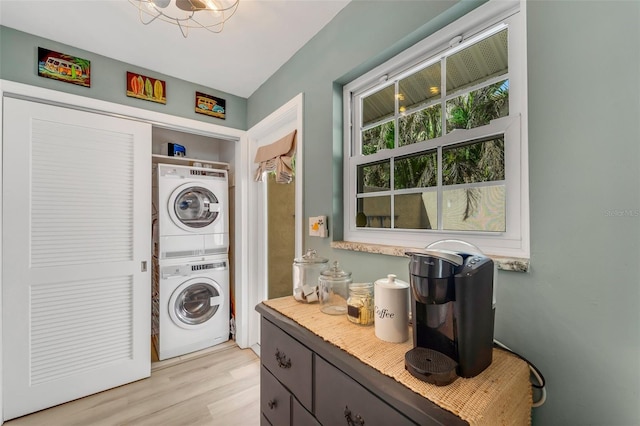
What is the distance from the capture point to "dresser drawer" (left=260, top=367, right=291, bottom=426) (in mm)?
1064

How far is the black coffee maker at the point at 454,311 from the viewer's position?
2.20ft

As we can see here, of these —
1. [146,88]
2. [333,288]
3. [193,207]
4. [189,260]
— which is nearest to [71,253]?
[189,260]

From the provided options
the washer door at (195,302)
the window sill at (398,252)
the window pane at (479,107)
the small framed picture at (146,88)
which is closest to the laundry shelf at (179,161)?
the small framed picture at (146,88)

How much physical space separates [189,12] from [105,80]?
1.03m

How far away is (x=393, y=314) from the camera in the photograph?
886 millimetres

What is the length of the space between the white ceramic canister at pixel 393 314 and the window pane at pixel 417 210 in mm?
438

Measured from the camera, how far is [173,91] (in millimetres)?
2326

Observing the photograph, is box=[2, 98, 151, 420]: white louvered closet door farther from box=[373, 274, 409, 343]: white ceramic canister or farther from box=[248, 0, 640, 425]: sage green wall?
box=[248, 0, 640, 425]: sage green wall

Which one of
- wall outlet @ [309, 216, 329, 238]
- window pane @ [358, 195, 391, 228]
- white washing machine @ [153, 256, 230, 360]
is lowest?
white washing machine @ [153, 256, 230, 360]

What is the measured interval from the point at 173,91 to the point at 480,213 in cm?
259

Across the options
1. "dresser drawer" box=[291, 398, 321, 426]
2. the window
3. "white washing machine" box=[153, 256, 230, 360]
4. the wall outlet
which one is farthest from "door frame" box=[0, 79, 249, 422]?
"dresser drawer" box=[291, 398, 321, 426]

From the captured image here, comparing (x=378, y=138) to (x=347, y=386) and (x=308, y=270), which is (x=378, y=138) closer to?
(x=308, y=270)

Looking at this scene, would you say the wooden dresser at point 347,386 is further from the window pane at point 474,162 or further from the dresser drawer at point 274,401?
the window pane at point 474,162

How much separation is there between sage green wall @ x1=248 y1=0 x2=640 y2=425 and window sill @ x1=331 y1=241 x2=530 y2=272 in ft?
0.12
